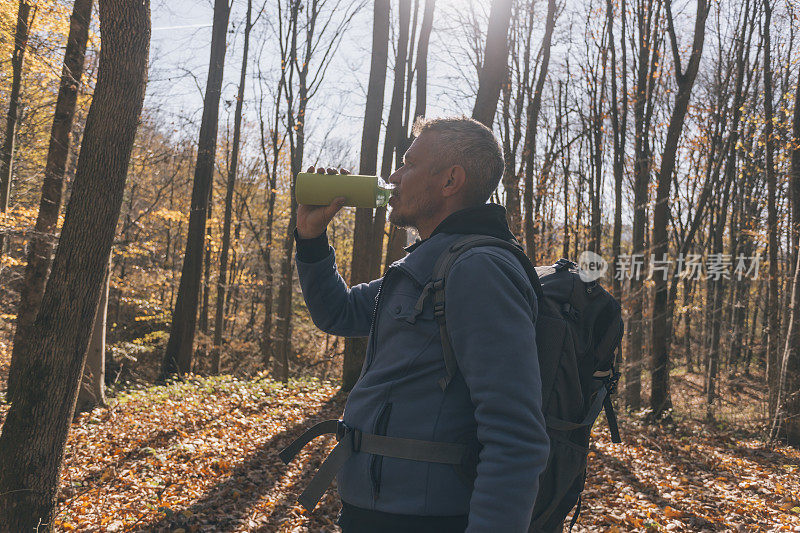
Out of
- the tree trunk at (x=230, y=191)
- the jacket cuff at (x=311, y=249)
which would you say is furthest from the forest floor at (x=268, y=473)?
the tree trunk at (x=230, y=191)

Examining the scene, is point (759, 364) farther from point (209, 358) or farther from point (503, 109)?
point (209, 358)

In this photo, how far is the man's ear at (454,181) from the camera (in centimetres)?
179

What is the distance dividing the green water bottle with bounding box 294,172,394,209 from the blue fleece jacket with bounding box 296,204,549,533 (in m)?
0.43

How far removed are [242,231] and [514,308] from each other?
2577 cm

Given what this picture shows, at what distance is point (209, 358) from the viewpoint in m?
17.6

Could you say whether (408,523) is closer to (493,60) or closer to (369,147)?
(493,60)

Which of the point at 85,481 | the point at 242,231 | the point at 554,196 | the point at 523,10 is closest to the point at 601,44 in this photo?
the point at 523,10

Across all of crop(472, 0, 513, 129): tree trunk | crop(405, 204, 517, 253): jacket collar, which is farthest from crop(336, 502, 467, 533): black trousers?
crop(472, 0, 513, 129): tree trunk

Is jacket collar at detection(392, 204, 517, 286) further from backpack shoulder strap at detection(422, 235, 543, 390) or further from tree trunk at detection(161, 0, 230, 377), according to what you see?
tree trunk at detection(161, 0, 230, 377)

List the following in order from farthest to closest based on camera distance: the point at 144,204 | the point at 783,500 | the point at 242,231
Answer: the point at 242,231
the point at 144,204
the point at 783,500

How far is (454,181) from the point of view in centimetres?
180

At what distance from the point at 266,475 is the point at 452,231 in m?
5.96

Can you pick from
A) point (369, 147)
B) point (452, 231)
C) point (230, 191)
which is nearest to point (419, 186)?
point (452, 231)

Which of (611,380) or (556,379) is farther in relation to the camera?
(611,380)
